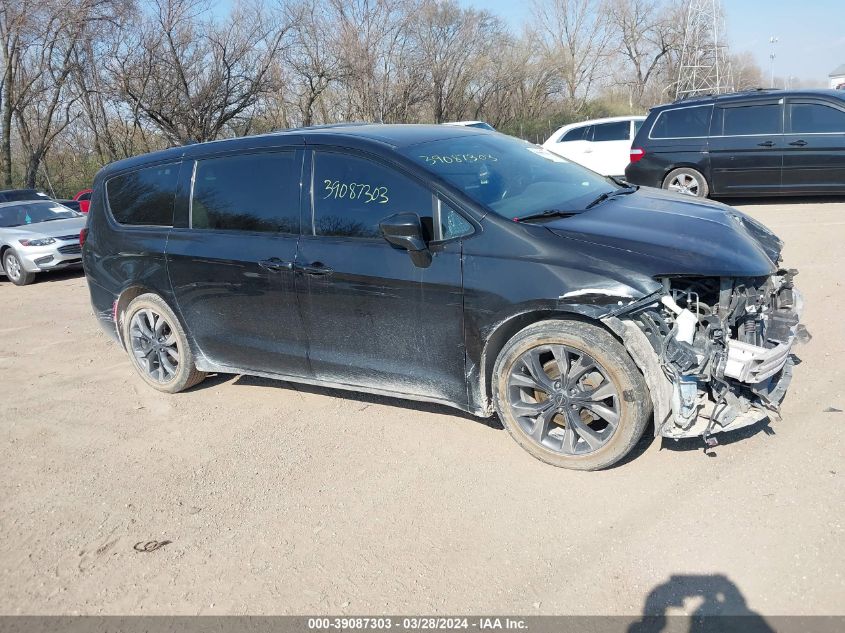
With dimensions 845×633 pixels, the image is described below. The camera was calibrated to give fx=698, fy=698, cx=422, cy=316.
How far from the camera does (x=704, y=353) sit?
331 cm

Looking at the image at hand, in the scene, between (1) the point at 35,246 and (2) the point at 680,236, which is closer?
(2) the point at 680,236

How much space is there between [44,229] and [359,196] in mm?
10328

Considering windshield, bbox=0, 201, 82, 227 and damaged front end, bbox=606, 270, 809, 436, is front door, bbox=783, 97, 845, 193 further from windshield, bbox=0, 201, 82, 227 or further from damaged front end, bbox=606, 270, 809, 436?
windshield, bbox=0, 201, 82, 227

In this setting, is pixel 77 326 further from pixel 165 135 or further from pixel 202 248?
pixel 165 135

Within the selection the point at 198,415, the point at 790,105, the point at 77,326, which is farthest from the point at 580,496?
the point at 790,105

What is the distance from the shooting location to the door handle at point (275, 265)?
4.35 metres

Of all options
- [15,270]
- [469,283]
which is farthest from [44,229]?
[469,283]

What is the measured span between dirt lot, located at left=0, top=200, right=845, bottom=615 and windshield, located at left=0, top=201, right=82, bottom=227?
9.25 meters

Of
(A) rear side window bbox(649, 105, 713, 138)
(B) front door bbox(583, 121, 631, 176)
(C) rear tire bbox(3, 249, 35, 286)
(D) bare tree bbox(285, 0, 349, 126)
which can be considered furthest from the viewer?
(D) bare tree bbox(285, 0, 349, 126)

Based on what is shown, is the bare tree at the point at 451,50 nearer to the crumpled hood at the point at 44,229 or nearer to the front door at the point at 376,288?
the crumpled hood at the point at 44,229

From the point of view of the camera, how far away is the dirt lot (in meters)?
2.90

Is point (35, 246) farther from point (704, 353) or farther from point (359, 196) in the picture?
point (704, 353)

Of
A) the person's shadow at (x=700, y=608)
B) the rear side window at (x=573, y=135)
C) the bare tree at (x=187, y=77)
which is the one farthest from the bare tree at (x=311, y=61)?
the person's shadow at (x=700, y=608)

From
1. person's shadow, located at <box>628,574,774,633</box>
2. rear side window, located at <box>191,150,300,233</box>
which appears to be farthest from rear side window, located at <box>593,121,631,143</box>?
person's shadow, located at <box>628,574,774,633</box>
